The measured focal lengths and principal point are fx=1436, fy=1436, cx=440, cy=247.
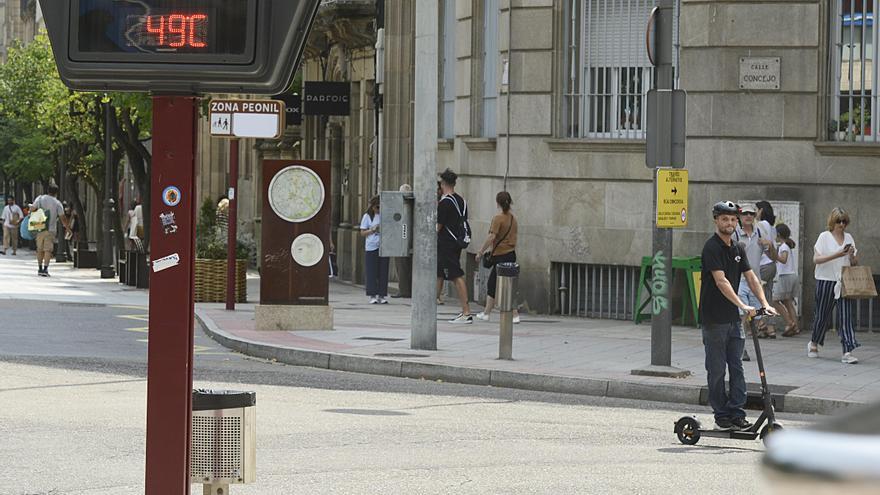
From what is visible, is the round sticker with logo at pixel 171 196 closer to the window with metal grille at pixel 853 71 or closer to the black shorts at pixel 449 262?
the black shorts at pixel 449 262

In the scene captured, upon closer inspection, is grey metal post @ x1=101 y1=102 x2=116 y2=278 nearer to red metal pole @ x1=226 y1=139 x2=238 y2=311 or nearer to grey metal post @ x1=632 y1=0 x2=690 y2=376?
red metal pole @ x1=226 y1=139 x2=238 y2=311

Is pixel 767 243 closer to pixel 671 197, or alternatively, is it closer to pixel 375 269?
pixel 671 197

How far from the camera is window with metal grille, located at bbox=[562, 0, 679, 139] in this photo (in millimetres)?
20234

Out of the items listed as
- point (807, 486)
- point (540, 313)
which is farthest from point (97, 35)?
point (540, 313)

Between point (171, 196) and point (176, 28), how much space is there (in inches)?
20.8

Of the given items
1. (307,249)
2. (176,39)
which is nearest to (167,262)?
(176,39)

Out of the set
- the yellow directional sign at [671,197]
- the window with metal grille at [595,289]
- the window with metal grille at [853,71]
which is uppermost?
the window with metal grille at [853,71]

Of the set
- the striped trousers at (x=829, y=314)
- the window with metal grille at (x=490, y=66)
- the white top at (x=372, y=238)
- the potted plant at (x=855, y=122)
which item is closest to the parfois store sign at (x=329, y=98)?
the white top at (x=372, y=238)

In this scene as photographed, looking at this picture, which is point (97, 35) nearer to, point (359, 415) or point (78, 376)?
point (359, 415)

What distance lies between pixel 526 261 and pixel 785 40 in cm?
490

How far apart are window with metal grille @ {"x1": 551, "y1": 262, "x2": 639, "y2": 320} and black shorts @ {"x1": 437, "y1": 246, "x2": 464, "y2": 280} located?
1.65 meters

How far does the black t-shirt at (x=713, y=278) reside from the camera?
1050 centimetres

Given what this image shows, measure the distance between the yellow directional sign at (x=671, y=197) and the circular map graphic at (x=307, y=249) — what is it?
5569mm

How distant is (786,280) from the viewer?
59.3 feet
